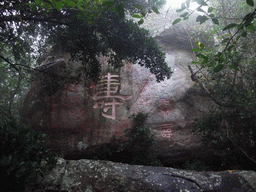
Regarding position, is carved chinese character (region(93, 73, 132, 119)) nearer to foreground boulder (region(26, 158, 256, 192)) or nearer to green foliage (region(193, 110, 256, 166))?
foreground boulder (region(26, 158, 256, 192))

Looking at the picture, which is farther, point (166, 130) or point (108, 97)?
point (108, 97)

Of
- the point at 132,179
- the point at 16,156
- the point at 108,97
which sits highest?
the point at 108,97

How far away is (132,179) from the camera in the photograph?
3.41 m

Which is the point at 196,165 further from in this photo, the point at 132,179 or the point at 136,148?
the point at 132,179

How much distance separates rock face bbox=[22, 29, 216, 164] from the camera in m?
5.12

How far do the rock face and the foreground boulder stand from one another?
1.47 meters

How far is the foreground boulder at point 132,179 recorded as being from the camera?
3.21 m

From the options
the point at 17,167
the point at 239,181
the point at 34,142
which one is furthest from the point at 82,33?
the point at 239,181

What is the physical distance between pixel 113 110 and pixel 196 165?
2.88 meters

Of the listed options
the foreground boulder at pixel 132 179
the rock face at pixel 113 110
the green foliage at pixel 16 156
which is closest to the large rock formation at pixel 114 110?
the rock face at pixel 113 110

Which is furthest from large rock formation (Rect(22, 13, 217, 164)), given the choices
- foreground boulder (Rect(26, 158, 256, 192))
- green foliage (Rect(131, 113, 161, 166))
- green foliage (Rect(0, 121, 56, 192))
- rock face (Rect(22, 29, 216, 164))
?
green foliage (Rect(0, 121, 56, 192))

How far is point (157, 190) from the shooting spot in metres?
3.25

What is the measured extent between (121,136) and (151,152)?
101cm

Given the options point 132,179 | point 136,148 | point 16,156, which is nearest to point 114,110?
point 136,148
